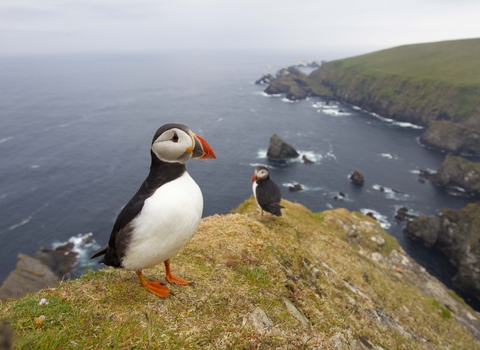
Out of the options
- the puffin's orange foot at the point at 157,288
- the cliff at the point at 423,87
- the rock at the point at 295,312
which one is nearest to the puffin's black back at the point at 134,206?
the puffin's orange foot at the point at 157,288

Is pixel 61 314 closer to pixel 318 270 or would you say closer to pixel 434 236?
pixel 318 270

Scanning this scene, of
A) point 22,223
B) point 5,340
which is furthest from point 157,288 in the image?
point 22,223

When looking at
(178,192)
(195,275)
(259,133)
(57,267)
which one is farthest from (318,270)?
(259,133)

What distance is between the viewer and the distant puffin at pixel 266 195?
42.3ft

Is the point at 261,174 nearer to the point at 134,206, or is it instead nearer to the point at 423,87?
the point at 134,206

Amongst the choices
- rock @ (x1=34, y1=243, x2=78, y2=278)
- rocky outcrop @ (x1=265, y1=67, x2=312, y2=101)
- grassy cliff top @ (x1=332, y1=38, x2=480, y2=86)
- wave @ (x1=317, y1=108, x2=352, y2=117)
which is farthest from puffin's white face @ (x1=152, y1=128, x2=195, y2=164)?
rocky outcrop @ (x1=265, y1=67, x2=312, y2=101)

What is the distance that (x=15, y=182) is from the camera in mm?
57062

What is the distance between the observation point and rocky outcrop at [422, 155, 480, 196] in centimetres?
6163

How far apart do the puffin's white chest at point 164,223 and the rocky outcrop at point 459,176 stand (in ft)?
233

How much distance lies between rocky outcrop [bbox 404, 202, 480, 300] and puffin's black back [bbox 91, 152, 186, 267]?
4629cm

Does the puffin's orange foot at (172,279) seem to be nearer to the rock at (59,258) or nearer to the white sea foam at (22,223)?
the rock at (59,258)

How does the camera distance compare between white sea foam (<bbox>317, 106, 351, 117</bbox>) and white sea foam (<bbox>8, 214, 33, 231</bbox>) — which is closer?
white sea foam (<bbox>8, 214, 33, 231</bbox>)

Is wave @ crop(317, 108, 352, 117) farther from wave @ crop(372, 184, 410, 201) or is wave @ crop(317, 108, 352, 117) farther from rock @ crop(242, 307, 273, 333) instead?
rock @ crop(242, 307, 273, 333)

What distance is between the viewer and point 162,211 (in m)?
5.15
